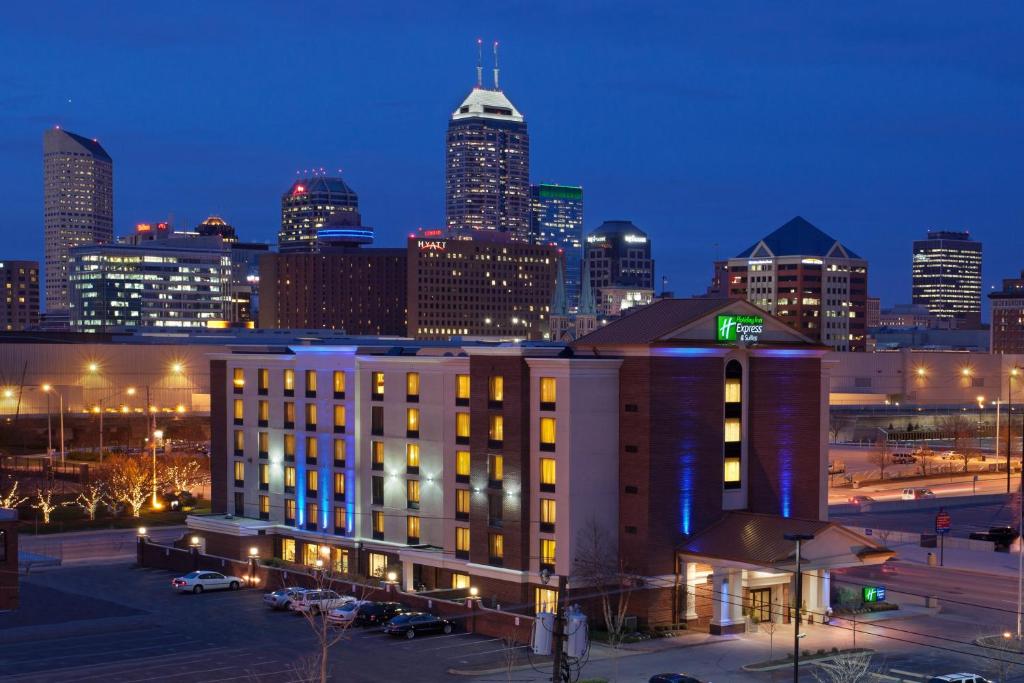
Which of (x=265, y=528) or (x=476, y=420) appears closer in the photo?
(x=476, y=420)

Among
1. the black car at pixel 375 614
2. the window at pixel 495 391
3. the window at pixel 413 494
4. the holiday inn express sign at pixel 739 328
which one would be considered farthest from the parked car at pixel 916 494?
the black car at pixel 375 614

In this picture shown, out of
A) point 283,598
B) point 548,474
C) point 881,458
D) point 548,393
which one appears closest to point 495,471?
point 548,474

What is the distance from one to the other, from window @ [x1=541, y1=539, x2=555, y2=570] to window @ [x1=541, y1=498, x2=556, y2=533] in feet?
1.67

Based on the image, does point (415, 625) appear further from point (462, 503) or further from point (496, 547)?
point (462, 503)

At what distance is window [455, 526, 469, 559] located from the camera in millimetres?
64750

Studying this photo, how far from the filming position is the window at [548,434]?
60969 mm

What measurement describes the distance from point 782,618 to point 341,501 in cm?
2507

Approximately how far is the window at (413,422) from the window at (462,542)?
6302 millimetres

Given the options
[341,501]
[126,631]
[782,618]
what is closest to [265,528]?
[341,501]

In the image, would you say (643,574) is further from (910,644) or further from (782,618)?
(910,644)

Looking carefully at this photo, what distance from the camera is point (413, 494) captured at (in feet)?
227

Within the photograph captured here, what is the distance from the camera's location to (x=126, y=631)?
58656 millimetres

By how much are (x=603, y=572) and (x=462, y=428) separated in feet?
35.8

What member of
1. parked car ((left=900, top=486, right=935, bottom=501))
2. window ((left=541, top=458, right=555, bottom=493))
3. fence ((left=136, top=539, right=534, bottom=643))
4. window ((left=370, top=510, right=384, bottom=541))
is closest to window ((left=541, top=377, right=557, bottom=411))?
window ((left=541, top=458, right=555, bottom=493))
